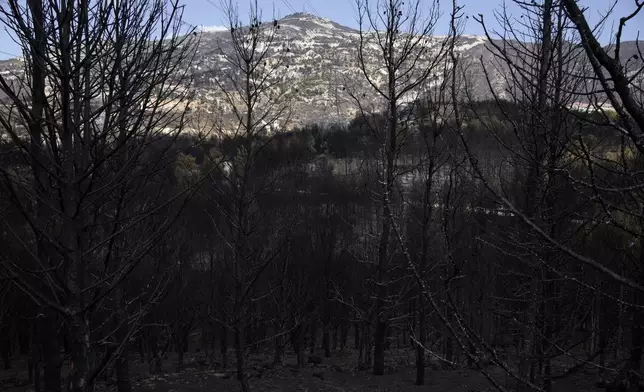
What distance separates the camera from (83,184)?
11.5 ft

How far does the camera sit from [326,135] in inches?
3588

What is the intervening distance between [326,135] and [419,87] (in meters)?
81.5

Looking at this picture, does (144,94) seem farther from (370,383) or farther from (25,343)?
(25,343)

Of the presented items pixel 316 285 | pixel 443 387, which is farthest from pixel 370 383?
pixel 316 285

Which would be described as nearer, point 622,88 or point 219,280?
point 622,88

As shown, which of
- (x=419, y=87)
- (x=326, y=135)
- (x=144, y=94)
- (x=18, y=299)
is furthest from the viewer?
(x=326, y=135)

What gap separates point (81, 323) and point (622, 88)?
3.22m

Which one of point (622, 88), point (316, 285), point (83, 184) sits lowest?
point (316, 285)

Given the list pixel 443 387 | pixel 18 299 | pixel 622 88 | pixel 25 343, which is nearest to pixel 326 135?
pixel 25 343

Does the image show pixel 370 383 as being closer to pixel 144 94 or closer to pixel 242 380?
pixel 242 380

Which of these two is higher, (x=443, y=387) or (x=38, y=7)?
(x=38, y=7)

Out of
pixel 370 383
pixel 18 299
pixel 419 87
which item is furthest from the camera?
pixel 18 299

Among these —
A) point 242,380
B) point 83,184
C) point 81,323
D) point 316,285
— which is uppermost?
point 83,184

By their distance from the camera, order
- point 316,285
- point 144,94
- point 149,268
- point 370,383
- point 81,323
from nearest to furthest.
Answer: point 81,323 < point 144,94 < point 370,383 < point 149,268 < point 316,285
